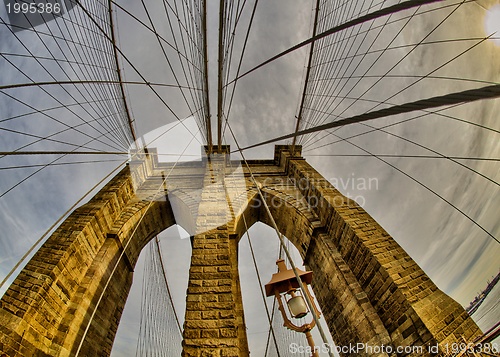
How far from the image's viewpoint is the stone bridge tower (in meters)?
2.85

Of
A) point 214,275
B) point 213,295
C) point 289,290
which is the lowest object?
point 289,290

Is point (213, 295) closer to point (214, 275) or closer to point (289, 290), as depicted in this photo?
point (214, 275)

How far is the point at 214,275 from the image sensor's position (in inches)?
133

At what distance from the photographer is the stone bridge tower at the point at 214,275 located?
9.34 ft

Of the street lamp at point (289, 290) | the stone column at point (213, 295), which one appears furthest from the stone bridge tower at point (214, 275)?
the street lamp at point (289, 290)

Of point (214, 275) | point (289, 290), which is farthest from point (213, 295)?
point (289, 290)

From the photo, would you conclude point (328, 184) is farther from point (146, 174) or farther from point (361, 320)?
point (146, 174)

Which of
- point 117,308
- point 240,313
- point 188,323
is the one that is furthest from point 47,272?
point 240,313

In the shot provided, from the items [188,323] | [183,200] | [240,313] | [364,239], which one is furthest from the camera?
[183,200]

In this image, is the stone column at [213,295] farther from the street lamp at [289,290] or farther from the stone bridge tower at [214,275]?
the street lamp at [289,290]

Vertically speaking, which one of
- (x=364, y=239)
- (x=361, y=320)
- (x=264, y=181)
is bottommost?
(x=361, y=320)

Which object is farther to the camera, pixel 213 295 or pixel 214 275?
pixel 214 275

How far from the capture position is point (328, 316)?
446 centimetres

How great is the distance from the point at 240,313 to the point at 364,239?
242 centimetres
